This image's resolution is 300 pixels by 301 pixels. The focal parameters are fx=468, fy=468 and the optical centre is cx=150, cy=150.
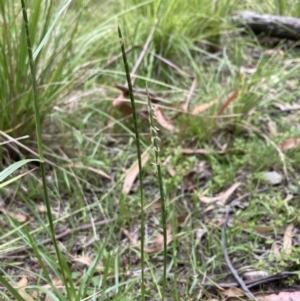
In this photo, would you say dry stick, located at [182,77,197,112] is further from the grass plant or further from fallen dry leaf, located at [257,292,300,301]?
fallen dry leaf, located at [257,292,300,301]

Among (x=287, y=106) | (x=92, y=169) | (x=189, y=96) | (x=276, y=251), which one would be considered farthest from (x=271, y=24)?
(x=276, y=251)

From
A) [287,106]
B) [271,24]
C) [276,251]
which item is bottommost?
[276,251]

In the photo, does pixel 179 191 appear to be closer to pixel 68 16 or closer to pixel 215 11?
pixel 68 16

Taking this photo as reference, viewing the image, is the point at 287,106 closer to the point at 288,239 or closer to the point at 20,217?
the point at 288,239

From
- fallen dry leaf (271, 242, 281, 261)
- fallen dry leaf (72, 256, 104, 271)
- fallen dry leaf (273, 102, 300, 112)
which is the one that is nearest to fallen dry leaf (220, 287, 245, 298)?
fallen dry leaf (271, 242, 281, 261)

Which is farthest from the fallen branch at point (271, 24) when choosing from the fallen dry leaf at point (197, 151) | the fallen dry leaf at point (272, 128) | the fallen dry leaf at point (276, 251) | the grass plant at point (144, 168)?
the fallen dry leaf at point (276, 251)
